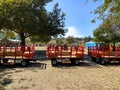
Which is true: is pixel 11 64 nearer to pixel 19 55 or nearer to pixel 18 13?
pixel 19 55

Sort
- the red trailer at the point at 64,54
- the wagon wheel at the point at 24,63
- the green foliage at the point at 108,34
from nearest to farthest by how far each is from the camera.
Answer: the wagon wheel at the point at 24,63 → the red trailer at the point at 64,54 → the green foliage at the point at 108,34

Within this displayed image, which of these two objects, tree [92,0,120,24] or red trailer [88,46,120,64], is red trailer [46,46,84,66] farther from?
tree [92,0,120,24]

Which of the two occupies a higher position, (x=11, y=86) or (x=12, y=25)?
(x=12, y=25)

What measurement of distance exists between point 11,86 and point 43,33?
25884 millimetres

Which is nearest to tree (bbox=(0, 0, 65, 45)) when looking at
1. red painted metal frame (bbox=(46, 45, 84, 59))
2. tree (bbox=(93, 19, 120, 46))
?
tree (bbox=(93, 19, 120, 46))

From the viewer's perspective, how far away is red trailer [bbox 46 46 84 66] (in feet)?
69.3

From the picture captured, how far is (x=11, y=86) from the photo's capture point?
11.7m

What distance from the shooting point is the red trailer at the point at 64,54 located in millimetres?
21125

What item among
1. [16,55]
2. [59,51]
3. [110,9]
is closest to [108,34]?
[59,51]

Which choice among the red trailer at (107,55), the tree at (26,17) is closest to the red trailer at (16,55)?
the red trailer at (107,55)

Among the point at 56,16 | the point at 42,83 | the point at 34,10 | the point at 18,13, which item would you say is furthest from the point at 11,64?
the point at 56,16

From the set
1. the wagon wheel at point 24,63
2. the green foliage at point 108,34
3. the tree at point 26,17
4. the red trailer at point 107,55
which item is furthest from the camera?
the green foliage at point 108,34

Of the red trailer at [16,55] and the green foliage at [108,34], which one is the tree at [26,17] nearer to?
the green foliage at [108,34]

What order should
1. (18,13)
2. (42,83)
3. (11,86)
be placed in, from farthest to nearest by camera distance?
1. (18,13)
2. (42,83)
3. (11,86)
